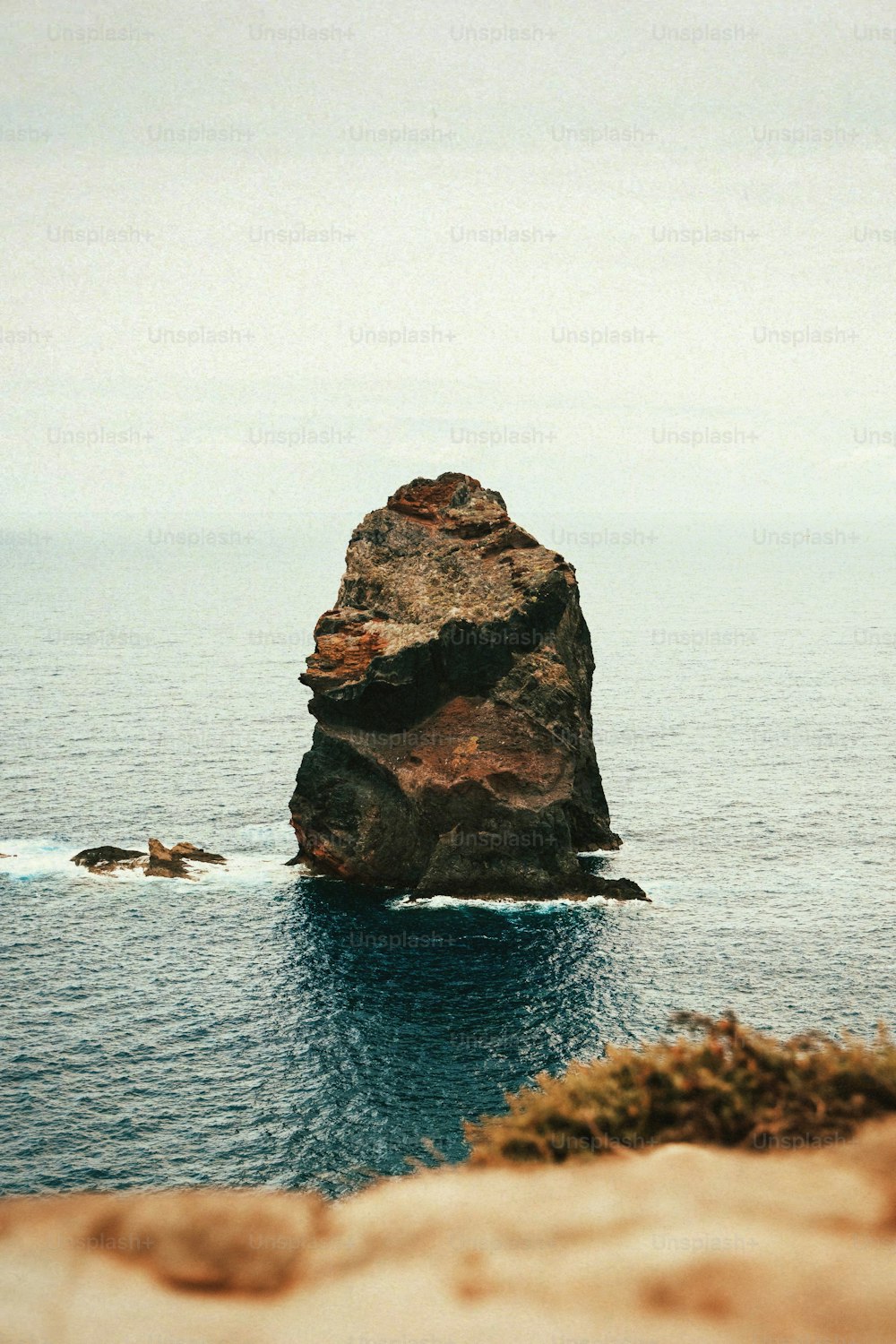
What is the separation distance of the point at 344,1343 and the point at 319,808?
64313mm

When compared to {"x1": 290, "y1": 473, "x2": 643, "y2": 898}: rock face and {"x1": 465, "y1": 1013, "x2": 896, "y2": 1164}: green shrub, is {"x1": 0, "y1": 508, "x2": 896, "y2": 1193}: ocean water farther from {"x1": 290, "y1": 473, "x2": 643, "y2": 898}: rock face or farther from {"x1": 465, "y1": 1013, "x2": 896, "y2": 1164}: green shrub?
{"x1": 465, "y1": 1013, "x2": 896, "y2": 1164}: green shrub

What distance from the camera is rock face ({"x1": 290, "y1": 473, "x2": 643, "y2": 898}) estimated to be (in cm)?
7550

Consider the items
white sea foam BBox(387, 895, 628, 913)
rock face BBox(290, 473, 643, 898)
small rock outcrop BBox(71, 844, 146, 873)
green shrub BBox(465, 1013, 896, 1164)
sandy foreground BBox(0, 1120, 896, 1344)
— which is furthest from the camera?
small rock outcrop BBox(71, 844, 146, 873)

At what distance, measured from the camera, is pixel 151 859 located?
7975 cm

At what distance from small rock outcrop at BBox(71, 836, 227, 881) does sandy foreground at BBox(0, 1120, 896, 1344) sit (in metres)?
61.0

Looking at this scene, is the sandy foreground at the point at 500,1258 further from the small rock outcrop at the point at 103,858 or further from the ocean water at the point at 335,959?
the small rock outcrop at the point at 103,858

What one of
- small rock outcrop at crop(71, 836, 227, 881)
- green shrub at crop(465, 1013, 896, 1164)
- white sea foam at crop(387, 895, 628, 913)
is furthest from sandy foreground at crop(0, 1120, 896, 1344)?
small rock outcrop at crop(71, 836, 227, 881)

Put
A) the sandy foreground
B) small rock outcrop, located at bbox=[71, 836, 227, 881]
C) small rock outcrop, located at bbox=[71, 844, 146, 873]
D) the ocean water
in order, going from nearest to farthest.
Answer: the sandy foreground → the ocean water → small rock outcrop, located at bbox=[71, 836, 227, 881] → small rock outcrop, located at bbox=[71, 844, 146, 873]

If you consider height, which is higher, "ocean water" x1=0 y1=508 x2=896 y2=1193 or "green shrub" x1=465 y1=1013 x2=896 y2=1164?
"green shrub" x1=465 y1=1013 x2=896 y2=1164

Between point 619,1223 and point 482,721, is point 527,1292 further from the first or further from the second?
point 482,721

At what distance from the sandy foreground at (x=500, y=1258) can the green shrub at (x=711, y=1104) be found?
3.99 ft

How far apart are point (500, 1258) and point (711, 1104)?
568 cm

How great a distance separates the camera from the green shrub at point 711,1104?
20.4 meters

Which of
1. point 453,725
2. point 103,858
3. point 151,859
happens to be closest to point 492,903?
point 453,725
